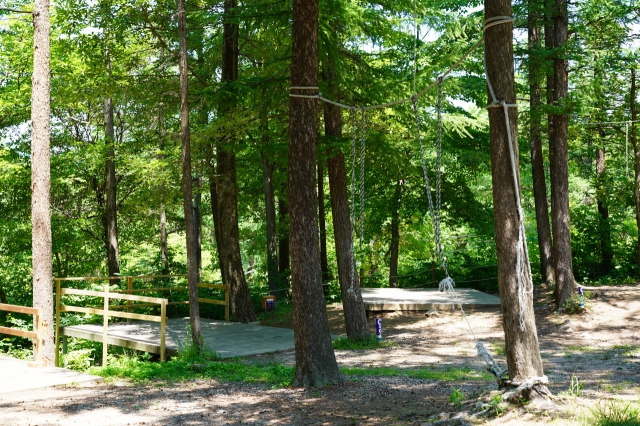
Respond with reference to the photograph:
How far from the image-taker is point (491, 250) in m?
21.8

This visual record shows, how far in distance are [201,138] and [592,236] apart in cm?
1411

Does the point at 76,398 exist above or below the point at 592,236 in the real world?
below

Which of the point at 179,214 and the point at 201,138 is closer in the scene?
the point at 201,138

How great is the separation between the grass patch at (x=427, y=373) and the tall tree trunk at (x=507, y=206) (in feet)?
8.66

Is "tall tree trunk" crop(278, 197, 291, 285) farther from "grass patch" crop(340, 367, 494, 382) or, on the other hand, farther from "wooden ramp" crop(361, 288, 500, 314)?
"grass patch" crop(340, 367, 494, 382)

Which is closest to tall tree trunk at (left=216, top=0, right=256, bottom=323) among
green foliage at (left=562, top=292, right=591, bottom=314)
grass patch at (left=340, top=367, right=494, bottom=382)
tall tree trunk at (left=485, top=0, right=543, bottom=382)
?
grass patch at (left=340, top=367, right=494, bottom=382)

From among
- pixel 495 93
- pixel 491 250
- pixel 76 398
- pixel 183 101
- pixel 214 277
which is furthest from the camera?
pixel 214 277

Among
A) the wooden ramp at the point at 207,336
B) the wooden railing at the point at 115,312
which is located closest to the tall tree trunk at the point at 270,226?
the wooden ramp at the point at 207,336

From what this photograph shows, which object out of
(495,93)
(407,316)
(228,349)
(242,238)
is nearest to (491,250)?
(407,316)

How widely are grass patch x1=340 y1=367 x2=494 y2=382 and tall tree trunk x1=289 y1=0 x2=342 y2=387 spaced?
3.24 feet

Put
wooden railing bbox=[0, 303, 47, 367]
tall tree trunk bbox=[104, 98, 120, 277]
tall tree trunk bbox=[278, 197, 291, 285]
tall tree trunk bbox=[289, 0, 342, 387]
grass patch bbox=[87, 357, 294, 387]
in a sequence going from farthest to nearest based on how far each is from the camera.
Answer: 1. tall tree trunk bbox=[278, 197, 291, 285]
2. tall tree trunk bbox=[104, 98, 120, 277]
3. wooden railing bbox=[0, 303, 47, 367]
4. grass patch bbox=[87, 357, 294, 387]
5. tall tree trunk bbox=[289, 0, 342, 387]

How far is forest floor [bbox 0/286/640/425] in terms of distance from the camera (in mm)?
5730

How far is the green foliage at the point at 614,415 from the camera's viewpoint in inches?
184

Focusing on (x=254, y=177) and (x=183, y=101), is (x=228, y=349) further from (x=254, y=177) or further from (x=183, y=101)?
(x=254, y=177)
